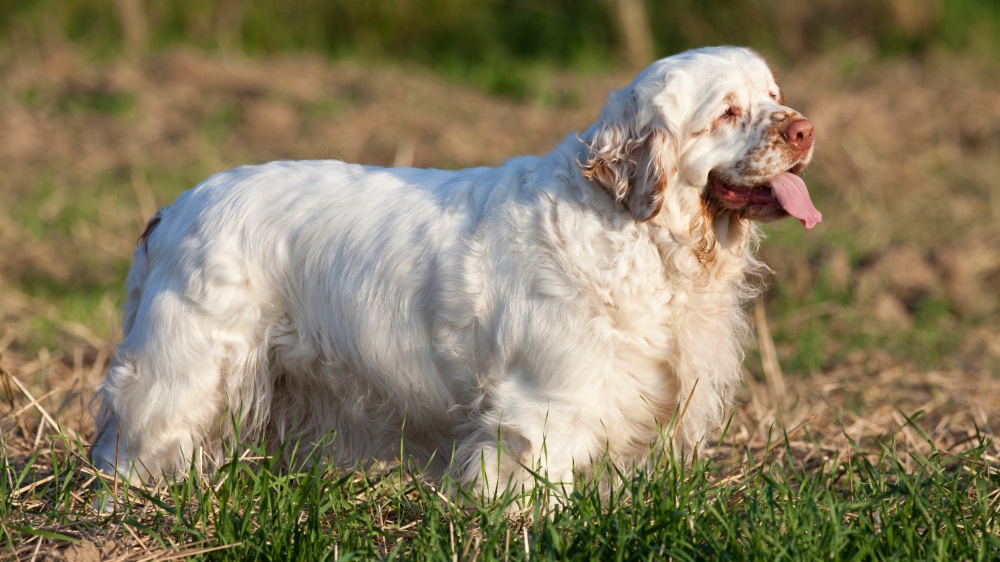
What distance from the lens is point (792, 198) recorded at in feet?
9.85

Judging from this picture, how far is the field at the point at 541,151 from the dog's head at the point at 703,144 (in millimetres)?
Result: 406

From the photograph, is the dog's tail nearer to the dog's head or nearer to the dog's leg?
the dog's leg

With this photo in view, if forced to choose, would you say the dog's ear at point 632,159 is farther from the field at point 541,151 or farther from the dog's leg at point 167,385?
the dog's leg at point 167,385

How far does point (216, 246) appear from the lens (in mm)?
3123

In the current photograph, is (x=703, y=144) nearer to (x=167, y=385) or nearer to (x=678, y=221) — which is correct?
(x=678, y=221)

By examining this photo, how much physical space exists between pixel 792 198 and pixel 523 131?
655 cm

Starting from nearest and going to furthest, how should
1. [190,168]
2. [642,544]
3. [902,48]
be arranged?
[642,544] → [190,168] → [902,48]

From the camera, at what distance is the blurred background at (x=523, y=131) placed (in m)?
5.05

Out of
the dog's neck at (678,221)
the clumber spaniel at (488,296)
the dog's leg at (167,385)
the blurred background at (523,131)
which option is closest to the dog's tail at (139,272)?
the clumber spaniel at (488,296)

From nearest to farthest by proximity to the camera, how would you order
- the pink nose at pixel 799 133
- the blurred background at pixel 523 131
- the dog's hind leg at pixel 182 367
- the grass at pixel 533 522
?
the grass at pixel 533 522, the pink nose at pixel 799 133, the dog's hind leg at pixel 182 367, the blurred background at pixel 523 131

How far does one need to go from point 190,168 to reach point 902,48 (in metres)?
7.44

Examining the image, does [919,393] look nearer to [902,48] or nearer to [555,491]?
[555,491]

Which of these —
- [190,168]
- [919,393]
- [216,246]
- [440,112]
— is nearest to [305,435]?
[216,246]

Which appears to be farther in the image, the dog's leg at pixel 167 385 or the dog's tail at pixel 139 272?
the dog's tail at pixel 139 272
